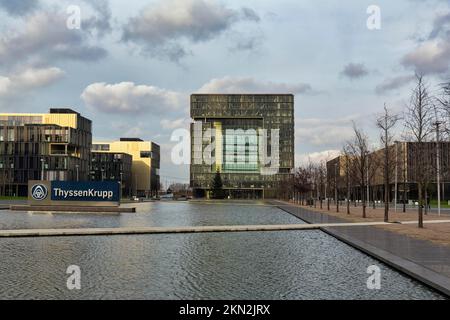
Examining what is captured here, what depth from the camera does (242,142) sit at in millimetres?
163250

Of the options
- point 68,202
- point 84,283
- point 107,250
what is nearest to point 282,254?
point 107,250

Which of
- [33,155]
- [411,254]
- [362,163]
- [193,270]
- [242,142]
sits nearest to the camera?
[193,270]

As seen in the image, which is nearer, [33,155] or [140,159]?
[33,155]

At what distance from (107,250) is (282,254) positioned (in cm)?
555

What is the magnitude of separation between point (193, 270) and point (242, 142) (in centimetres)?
15157

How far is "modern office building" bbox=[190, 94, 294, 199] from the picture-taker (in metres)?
163

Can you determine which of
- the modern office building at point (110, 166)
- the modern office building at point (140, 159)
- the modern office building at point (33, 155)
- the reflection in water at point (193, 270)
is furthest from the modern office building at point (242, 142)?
the reflection in water at point (193, 270)

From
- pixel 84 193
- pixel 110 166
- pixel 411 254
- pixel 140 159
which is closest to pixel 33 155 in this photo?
pixel 110 166

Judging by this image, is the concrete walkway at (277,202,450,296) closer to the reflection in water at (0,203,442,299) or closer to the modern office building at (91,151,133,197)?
the reflection in water at (0,203,442,299)

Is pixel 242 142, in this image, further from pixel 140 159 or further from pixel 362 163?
pixel 362 163

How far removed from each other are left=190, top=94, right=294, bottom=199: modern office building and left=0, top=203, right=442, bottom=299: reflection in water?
460 feet

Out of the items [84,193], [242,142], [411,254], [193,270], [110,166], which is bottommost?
[193,270]

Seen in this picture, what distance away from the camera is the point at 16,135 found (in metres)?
113
